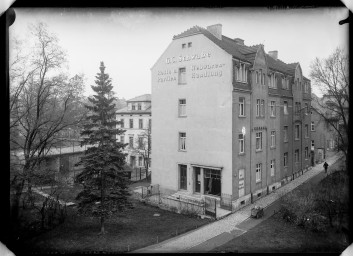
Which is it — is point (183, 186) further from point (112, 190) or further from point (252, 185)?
point (112, 190)

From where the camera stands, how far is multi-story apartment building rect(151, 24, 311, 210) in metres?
15.7

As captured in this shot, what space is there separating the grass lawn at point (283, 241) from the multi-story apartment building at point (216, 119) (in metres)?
3.62

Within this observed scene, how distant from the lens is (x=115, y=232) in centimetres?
1178

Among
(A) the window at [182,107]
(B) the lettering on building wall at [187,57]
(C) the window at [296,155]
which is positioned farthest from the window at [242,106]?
(C) the window at [296,155]

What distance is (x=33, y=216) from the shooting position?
1144 centimetres

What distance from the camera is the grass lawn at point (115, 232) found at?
9852mm

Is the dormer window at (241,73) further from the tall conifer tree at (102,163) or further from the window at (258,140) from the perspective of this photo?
the tall conifer tree at (102,163)

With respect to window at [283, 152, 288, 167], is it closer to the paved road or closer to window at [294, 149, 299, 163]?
window at [294, 149, 299, 163]

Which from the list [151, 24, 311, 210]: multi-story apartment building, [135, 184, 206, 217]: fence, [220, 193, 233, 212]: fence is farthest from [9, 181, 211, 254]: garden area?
[151, 24, 311, 210]: multi-story apartment building

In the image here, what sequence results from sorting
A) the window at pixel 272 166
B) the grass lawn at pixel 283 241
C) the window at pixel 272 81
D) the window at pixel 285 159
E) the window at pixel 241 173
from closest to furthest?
the grass lawn at pixel 283 241
the window at pixel 241 173
the window at pixel 272 81
the window at pixel 272 166
the window at pixel 285 159

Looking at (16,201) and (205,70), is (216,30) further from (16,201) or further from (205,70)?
(16,201)

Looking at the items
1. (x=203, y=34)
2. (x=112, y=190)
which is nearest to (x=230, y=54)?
(x=203, y=34)

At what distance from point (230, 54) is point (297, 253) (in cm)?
1053

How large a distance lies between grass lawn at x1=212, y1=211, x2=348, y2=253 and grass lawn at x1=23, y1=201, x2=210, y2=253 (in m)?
2.67
